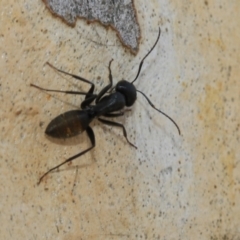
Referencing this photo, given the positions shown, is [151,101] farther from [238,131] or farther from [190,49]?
[238,131]

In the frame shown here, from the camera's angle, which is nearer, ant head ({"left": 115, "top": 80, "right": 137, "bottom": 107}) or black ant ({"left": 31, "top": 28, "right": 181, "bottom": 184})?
black ant ({"left": 31, "top": 28, "right": 181, "bottom": 184})

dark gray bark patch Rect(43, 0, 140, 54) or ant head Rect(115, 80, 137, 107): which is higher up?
dark gray bark patch Rect(43, 0, 140, 54)

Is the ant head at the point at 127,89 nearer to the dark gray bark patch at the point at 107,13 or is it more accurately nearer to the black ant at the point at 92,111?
the black ant at the point at 92,111

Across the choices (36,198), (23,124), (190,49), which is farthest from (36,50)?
(190,49)

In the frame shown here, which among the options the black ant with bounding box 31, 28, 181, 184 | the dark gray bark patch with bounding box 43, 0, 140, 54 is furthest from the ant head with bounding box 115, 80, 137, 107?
the dark gray bark patch with bounding box 43, 0, 140, 54

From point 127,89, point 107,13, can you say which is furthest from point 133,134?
point 107,13

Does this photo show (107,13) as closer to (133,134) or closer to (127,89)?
(127,89)

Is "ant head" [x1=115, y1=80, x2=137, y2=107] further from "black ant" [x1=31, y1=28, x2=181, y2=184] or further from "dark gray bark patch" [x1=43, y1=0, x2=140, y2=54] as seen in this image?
"dark gray bark patch" [x1=43, y1=0, x2=140, y2=54]
